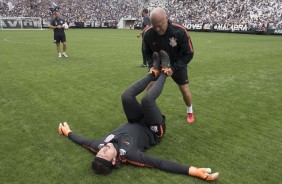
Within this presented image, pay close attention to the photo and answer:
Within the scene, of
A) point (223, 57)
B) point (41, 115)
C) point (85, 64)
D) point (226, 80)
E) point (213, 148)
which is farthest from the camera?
point (223, 57)

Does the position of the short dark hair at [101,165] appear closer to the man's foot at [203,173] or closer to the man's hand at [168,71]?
the man's foot at [203,173]

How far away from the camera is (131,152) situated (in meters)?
3.92

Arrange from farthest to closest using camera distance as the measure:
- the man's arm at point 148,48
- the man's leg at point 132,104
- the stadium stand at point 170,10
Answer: the stadium stand at point 170,10, the man's arm at point 148,48, the man's leg at point 132,104

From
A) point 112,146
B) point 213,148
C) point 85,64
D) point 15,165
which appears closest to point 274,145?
point 213,148

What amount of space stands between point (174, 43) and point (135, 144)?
1.84m

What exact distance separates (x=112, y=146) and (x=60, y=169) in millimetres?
712

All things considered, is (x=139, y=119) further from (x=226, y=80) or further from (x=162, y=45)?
(x=226, y=80)

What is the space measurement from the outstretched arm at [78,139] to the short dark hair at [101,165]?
0.58 metres

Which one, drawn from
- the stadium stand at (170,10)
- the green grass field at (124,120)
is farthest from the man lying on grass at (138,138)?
the stadium stand at (170,10)

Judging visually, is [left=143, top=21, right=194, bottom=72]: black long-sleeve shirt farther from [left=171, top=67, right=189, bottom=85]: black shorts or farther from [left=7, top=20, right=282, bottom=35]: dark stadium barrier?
[left=7, top=20, right=282, bottom=35]: dark stadium barrier

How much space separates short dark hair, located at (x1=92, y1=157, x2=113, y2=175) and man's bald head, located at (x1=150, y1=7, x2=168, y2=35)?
220 centimetres

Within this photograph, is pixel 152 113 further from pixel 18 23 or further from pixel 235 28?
pixel 18 23

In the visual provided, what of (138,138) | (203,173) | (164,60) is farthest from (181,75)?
(203,173)

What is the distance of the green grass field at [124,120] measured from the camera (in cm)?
377
